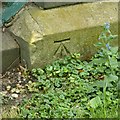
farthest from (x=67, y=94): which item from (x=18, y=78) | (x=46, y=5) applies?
(x=46, y=5)

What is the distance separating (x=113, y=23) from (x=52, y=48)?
682mm

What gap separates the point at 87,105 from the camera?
412cm

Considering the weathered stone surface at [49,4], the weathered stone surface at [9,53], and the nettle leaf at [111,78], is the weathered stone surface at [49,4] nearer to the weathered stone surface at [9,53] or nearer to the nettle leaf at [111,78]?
the weathered stone surface at [9,53]

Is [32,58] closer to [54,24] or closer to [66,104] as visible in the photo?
[54,24]

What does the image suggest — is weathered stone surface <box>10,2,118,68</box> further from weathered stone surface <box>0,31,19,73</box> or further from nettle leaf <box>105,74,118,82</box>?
nettle leaf <box>105,74,118,82</box>

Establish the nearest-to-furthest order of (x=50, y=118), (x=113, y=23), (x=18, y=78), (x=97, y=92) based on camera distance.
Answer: (x=50, y=118) → (x=97, y=92) → (x=18, y=78) → (x=113, y=23)

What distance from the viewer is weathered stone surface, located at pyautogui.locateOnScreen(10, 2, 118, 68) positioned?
466 cm

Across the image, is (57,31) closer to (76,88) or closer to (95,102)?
(76,88)

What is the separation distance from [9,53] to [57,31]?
500 millimetres

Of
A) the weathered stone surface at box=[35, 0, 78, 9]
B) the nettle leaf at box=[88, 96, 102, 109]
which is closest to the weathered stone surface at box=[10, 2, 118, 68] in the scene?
the weathered stone surface at box=[35, 0, 78, 9]

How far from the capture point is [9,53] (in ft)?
15.5

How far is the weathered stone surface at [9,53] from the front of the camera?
4699mm

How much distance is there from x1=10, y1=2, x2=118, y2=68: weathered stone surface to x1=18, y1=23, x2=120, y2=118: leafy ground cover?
0.10m

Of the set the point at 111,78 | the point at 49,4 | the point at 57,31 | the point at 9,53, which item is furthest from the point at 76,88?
the point at 49,4
